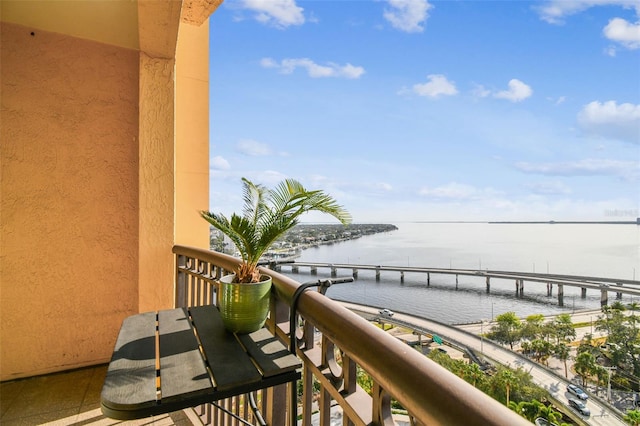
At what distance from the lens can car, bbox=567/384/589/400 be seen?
638 cm

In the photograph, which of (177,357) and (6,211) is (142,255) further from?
(177,357)

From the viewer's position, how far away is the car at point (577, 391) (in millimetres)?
6375

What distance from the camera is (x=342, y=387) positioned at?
91 cm

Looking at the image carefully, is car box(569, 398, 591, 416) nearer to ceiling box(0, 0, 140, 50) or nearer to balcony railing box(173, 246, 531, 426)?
balcony railing box(173, 246, 531, 426)

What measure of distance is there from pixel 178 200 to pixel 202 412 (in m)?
2.29

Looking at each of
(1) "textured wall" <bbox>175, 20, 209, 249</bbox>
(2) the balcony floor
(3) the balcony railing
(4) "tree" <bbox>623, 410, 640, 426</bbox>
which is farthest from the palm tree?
(4) "tree" <bbox>623, 410, 640, 426</bbox>

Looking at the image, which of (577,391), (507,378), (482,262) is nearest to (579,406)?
(577,391)

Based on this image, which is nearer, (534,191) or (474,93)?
(474,93)

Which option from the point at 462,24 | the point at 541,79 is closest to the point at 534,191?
the point at 541,79

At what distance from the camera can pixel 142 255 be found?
9.27 ft

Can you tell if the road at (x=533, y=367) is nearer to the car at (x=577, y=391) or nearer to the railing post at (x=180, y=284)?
the car at (x=577, y=391)

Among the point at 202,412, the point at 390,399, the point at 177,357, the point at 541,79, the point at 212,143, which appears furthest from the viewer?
the point at 541,79

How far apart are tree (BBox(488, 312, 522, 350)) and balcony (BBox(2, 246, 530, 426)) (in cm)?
1115

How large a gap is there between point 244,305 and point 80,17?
2.61m
